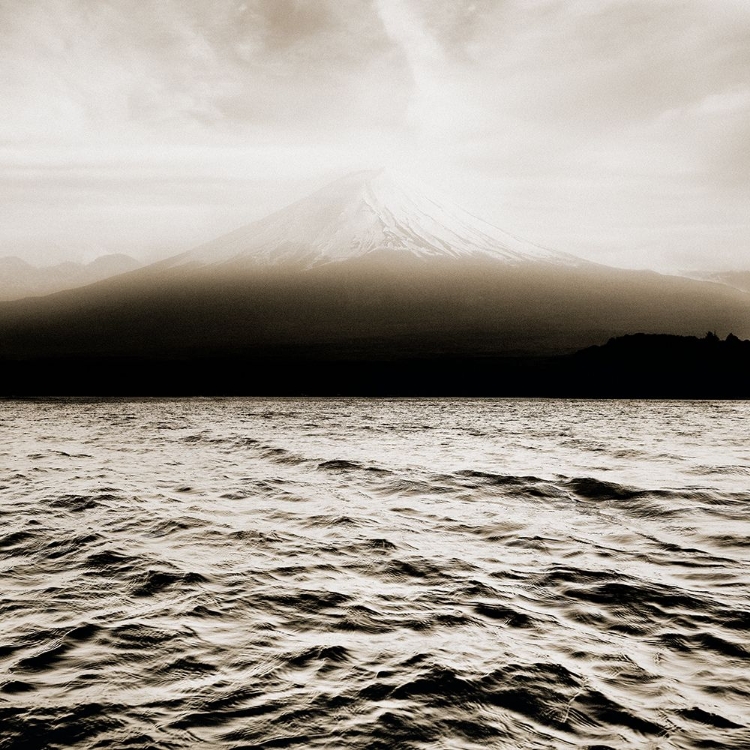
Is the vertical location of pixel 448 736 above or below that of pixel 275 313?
below

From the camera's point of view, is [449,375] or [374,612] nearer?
[374,612]

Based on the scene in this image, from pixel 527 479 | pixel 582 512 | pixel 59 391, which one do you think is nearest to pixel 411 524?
pixel 582 512

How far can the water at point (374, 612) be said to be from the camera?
6.42m

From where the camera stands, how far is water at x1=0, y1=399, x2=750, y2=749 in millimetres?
6422

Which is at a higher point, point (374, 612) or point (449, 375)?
point (449, 375)

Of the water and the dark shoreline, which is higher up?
the dark shoreline

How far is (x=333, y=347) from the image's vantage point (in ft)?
509

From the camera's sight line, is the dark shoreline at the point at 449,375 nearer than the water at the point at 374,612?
No

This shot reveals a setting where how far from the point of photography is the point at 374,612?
9.41 m

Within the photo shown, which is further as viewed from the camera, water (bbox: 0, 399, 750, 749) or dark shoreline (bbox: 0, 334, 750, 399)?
dark shoreline (bbox: 0, 334, 750, 399)

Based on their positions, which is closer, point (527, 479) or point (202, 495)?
point (202, 495)

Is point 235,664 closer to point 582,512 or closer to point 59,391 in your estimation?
point 582,512

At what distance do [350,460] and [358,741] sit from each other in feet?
70.7

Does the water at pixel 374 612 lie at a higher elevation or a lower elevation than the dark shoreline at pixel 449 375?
lower
